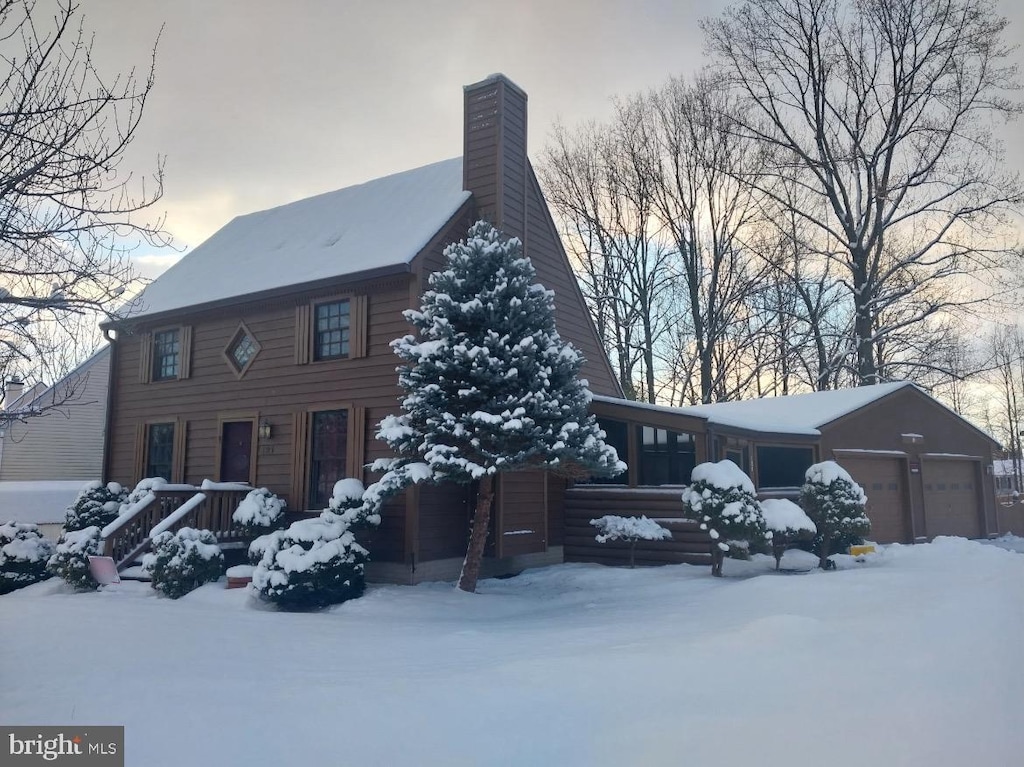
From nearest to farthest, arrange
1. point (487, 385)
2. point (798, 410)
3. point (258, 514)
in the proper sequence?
point (487, 385), point (258, 514), point (798, 410)

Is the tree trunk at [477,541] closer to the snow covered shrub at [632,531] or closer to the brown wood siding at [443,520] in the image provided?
the brown wood siding at [443,520]

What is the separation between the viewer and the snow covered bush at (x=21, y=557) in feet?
40.3

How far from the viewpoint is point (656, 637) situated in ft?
22.8

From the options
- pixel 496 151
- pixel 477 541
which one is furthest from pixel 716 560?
pixel 496 151

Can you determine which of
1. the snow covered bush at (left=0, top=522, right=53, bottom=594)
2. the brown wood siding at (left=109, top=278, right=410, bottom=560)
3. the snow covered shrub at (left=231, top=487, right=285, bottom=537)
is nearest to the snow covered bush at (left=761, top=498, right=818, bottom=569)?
the brown wood siding at (left=109, top=278, right=410, bottom=560)

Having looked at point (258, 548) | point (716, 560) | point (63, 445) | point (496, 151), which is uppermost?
point (496, 151)

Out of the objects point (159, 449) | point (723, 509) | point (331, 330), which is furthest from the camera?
point (159, 449)

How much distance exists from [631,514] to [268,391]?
23.6ft

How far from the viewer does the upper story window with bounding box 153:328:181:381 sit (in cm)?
1571

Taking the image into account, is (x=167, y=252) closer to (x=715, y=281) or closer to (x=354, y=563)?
(x=354, y=563)

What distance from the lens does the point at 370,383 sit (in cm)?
1261

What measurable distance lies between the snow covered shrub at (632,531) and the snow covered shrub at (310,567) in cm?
480

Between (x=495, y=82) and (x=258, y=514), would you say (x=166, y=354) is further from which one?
(x=495, y=82)

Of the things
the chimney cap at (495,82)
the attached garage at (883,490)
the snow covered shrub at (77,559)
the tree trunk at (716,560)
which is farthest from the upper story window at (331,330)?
the attached garage at (883,490)
